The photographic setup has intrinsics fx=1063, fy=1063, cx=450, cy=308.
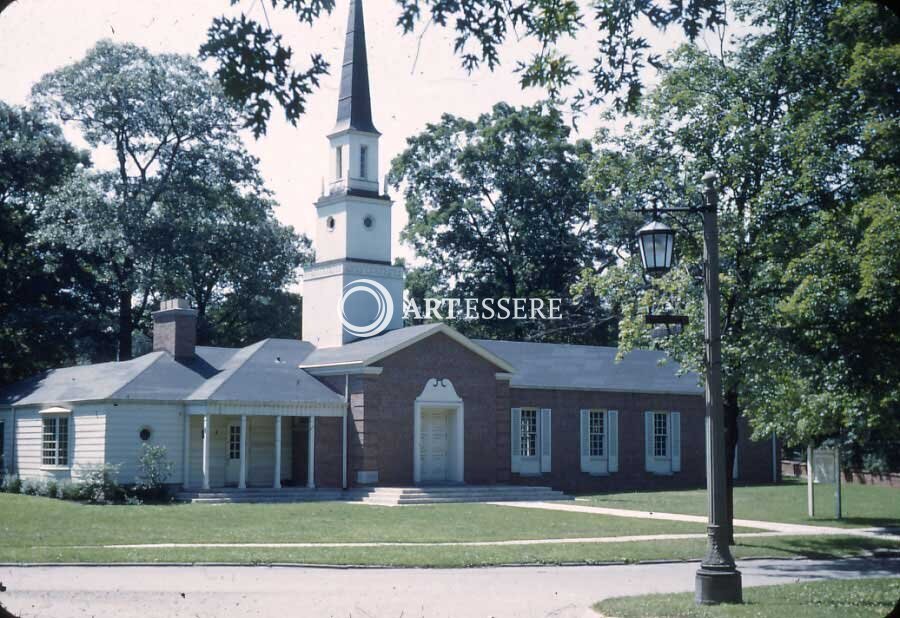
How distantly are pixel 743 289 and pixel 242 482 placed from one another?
1788cm

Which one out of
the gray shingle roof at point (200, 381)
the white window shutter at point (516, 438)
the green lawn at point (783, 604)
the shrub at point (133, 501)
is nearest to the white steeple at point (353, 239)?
the gray shingle roof at point (200, 381)

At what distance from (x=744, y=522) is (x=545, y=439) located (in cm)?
1320

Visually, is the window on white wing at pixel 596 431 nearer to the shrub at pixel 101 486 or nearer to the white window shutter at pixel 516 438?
the white window shutter at pixel 516 438

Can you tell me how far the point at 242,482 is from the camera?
32.0 m

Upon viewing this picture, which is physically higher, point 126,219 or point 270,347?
point 126,219

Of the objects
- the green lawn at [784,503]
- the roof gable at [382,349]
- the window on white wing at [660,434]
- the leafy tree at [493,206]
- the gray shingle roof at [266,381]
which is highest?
the leafy tree at [493,206]

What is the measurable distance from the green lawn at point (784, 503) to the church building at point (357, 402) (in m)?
3.24

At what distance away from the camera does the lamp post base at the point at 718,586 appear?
12.8 meters

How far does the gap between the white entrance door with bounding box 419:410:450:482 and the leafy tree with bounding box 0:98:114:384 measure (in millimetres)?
20291

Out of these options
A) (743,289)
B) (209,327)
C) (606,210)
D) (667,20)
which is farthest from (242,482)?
(667,20)

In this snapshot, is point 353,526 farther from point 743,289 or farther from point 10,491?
point 10,491

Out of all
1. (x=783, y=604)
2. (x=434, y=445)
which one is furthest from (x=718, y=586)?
(x=434, y=445)

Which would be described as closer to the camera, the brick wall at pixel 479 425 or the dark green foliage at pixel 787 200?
the dark green foliage at pixel 787 200

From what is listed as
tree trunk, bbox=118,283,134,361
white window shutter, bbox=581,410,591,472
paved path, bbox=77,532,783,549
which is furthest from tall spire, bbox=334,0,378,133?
Answer: paved path, bbox=77,532,783,549
